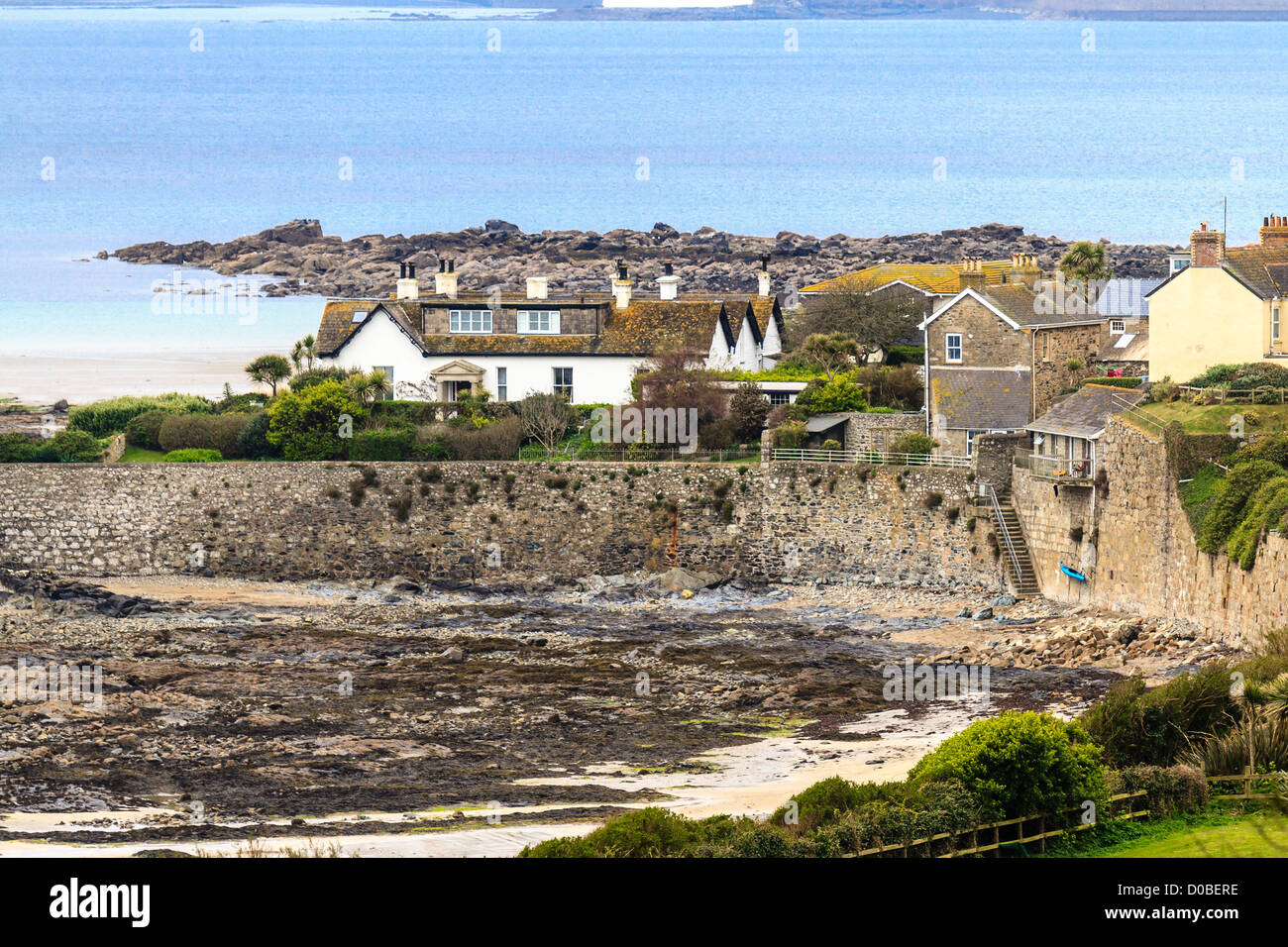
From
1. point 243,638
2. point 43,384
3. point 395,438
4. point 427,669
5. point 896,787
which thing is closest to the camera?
point 896,787

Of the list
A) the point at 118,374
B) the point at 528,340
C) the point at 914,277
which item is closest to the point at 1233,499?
the point at 914,277

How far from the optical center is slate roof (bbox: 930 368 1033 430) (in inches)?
1955

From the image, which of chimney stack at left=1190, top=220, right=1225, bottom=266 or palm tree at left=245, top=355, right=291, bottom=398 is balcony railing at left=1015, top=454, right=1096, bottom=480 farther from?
palm tree at left=245, top=355, right=291, bottom=398

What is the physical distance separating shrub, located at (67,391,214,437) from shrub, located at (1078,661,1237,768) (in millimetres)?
35082

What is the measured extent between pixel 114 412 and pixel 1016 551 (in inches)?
1084

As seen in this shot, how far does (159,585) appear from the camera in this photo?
163 feet

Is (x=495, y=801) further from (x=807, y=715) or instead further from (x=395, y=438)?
(x=395, y=438)

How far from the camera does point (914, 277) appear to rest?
62031mm

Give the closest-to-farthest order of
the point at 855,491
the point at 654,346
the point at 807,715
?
the point at 807,715 → the point at 855,491 → the point at 654,346

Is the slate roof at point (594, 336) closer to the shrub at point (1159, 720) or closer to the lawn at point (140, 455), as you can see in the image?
the lawn at point (140, 455)

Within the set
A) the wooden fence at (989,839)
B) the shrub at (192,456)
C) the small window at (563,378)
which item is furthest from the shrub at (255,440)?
the wooden fence at (989,839)

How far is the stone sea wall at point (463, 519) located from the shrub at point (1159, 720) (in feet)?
59.3

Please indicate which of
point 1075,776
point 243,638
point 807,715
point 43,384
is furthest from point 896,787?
point 43,384

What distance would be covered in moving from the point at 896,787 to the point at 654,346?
31.7 m
